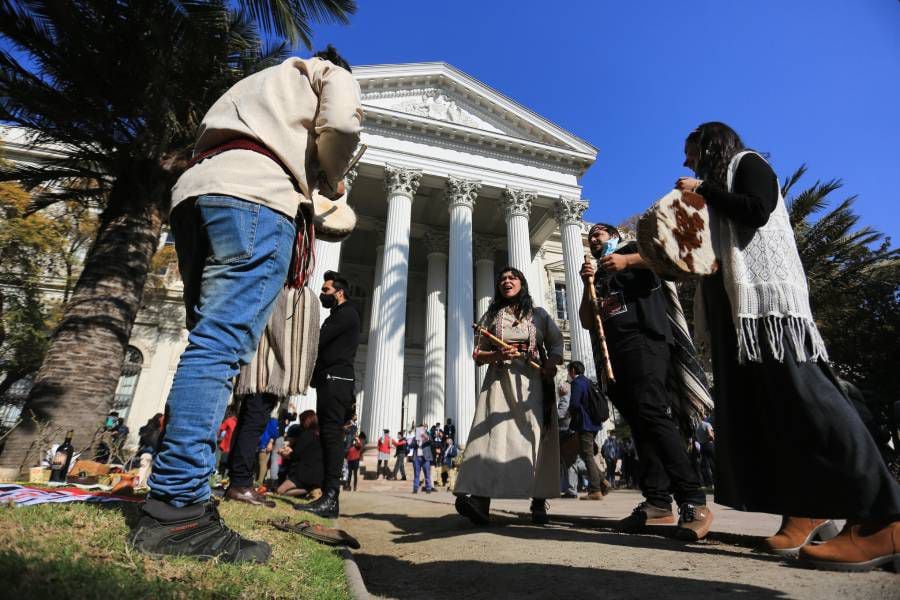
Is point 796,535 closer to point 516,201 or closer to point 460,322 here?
point 460,322

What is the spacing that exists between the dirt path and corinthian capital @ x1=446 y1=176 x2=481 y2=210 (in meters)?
17.4

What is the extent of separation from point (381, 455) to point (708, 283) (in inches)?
512

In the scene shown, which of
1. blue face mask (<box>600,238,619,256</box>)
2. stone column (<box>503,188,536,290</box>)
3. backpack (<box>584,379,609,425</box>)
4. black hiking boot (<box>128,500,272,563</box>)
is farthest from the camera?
stone column (<box>503,188,536,290</box>)

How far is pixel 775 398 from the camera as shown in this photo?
6.52ft

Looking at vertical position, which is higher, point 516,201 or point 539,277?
point 516,201

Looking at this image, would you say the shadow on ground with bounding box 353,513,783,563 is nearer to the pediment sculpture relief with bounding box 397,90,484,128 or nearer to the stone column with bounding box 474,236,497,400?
the stone column with bounding box 474,236,497,400

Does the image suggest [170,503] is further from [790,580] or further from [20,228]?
[20,228]

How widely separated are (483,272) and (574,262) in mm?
5224

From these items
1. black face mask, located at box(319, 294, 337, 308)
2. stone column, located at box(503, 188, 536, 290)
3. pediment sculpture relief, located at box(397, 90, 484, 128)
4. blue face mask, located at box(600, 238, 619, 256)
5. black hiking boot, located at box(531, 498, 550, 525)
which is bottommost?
black hiking boot, located at box(531, 498, 550, 525)

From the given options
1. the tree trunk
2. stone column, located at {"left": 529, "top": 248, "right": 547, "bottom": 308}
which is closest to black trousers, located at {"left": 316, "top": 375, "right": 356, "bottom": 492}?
the tree trunk

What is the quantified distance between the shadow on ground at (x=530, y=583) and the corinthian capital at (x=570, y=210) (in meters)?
20.1

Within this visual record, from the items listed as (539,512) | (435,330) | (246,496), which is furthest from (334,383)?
(435,330)

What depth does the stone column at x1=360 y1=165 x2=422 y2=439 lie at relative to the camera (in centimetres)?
1589

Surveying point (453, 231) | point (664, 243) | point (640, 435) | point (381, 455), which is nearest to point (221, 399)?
point (664, 243)
